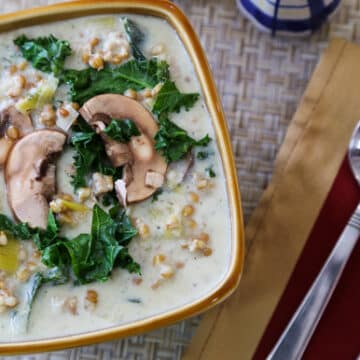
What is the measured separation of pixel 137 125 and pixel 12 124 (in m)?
0.26

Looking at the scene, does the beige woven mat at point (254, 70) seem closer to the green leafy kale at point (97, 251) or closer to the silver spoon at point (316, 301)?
the silver spoon at point (316, 301)

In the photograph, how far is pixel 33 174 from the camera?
61.4 inches

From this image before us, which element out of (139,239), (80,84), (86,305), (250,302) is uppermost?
(80,84)

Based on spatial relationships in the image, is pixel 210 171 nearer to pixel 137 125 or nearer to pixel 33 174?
pixel 137 125

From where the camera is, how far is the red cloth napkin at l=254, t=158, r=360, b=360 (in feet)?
5.63

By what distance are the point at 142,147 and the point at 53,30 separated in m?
0.31

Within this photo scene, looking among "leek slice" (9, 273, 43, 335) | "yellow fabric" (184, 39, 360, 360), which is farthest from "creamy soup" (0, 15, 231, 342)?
"yellow fabric" (184, 39, 360, 360)

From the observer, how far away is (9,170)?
1.56 m

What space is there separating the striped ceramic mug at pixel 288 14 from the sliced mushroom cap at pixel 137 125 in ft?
1.34

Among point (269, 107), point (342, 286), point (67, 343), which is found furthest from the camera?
point (269, 107)

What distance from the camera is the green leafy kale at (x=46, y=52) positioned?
1.58m

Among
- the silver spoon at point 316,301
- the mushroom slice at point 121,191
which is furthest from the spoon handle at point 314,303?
the mushroom slice at point 121,191

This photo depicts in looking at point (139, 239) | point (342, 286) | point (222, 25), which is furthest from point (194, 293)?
point (222, 25)

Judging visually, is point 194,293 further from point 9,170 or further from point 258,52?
point 258,52
